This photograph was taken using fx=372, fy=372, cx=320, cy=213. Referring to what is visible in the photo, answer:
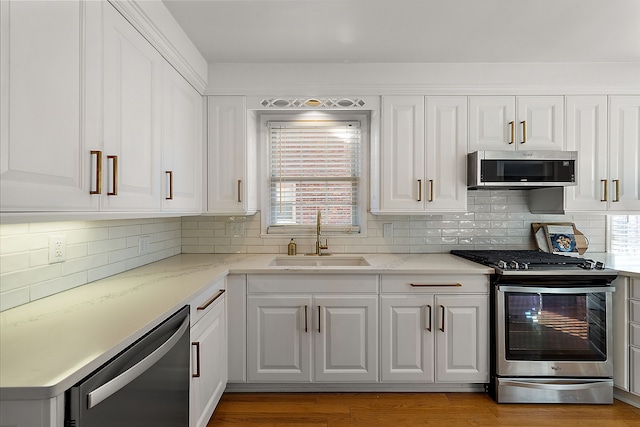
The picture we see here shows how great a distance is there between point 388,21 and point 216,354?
7.25ft

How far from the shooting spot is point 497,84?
9.14ft

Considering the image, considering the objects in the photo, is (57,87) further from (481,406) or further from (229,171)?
(481,406)

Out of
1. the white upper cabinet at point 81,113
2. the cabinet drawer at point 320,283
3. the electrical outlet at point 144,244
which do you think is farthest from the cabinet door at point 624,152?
the electrical outlet at point 144,244

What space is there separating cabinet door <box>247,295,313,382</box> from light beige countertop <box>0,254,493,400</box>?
8.7 inches

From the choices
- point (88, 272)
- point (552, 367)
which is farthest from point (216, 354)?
point (552, 367)

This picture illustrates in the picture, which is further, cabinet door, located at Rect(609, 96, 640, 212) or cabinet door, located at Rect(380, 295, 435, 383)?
cabinet door, located at Rect(609, 96, 640, 212)

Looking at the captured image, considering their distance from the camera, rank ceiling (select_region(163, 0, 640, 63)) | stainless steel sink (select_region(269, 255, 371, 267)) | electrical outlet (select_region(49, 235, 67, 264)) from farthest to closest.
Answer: stainless steel sink (select_region(269, 255, 371, 267)) → ceiling (select_region(163, 0, 640, 63)) → electrical outlet (select_region(49, 235, 67, 264))

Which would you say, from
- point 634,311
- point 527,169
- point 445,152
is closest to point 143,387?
point 445,152

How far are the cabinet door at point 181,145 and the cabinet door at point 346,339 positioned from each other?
1107mm

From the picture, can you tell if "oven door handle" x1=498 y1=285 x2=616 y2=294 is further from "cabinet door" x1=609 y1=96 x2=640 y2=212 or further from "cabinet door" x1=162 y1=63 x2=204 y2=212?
"cabinet door" x1=162 y1=63 x2=204 y2=212

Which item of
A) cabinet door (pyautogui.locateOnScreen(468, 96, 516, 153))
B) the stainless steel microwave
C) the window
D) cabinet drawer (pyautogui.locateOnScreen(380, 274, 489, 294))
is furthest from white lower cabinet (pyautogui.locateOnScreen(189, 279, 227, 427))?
the window

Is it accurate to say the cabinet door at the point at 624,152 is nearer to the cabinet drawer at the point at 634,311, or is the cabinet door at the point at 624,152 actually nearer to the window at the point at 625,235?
the window at the point at 625,235

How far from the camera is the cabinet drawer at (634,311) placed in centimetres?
233

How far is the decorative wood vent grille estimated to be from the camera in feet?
9.27
